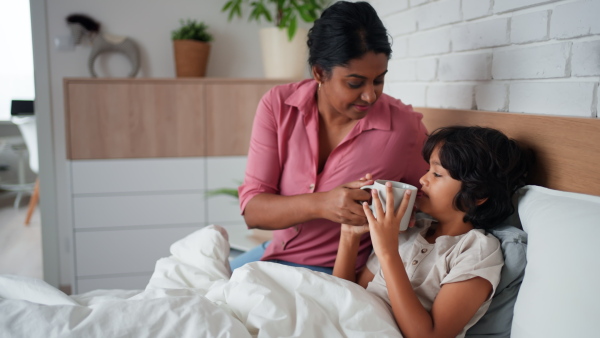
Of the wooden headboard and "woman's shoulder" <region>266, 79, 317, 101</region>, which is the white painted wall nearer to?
"woman's shoulder" <region>266, 79, 317, 101</region>

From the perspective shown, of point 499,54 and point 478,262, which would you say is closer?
point 478,262

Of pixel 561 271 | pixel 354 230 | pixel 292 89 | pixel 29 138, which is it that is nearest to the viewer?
pixel 561 271

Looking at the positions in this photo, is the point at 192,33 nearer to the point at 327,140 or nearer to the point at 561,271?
the point at 327,140

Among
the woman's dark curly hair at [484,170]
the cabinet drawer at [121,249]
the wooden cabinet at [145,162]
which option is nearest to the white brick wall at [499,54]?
the woman's dark curly hair at [484,170]

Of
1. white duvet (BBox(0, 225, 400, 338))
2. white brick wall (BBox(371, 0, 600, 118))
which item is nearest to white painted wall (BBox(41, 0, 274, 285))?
white brick wall (BBox(371, 0, 600, 118))

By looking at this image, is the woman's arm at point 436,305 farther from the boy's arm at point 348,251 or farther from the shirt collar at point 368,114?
the shirt collar at point 368,114

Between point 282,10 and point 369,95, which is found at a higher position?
point 282,10

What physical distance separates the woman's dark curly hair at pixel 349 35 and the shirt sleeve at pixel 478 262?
56cm

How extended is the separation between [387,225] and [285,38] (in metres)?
1.97

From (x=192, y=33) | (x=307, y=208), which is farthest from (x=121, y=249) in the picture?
(x=307, y=208)

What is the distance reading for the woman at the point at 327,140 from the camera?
1.36m

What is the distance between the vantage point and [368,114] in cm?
152

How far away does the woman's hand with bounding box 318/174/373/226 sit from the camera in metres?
1.25

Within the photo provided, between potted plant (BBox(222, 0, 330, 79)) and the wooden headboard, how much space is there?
170 centimetres
